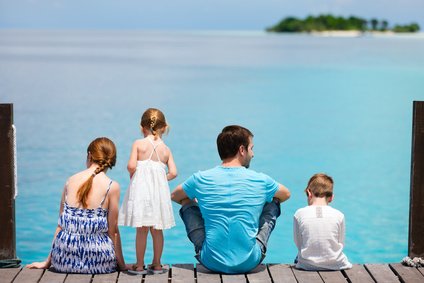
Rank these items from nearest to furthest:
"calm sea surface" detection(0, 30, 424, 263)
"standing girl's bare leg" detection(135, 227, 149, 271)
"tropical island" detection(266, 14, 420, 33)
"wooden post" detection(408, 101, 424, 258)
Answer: "standing girl's bare leg" detection(135, 227, 149, 271)
"wooden post" detection(408, 101, 424, 258)
"calm sea surface" detection(0, 30, 424, 263)
"tropical island" detection(266, 14, 420, 33)

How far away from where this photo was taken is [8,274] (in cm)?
454

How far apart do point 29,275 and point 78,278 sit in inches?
12.2

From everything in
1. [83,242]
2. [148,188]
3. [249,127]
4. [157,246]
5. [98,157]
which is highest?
[98,157]

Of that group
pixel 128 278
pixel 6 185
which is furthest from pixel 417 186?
pixel 6 185

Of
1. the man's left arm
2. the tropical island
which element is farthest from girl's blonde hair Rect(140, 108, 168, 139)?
the tropical island

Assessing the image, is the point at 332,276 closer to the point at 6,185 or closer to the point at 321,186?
the point at 321,186

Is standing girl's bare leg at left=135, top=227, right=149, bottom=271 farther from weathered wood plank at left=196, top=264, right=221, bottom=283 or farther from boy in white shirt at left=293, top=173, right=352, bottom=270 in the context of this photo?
boy in white shirt at left=293, top=173, right=352, bottom=270

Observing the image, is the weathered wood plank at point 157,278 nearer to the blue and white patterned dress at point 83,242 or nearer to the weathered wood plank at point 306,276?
the blue and white patterned dress at point 83,242

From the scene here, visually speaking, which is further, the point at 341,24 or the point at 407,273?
the point at 341,24

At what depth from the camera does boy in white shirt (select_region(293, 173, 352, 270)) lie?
455cm

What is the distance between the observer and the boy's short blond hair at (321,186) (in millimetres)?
4621

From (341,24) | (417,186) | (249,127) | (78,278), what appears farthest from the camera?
(341,24)

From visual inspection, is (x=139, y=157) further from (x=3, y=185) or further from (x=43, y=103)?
(x=43, y=103)

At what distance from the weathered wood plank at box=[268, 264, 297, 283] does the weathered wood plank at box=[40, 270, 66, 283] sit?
121cm
